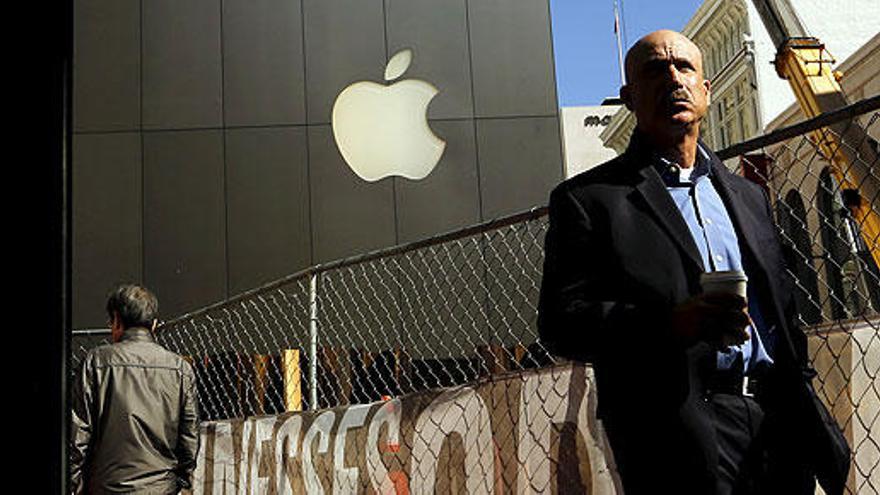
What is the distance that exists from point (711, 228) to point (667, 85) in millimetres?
352

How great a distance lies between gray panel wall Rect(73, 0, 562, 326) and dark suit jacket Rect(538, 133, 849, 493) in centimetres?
1273

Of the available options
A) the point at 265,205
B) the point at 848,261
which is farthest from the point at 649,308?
the point at 265,205

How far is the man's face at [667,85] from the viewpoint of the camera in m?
2.70

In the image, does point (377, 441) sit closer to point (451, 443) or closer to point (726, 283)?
point (451, 443)

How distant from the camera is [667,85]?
270 centimetres

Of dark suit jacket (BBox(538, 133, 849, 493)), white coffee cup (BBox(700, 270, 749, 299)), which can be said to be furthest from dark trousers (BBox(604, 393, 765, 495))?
white coffee cup (BBox(700, 270, 749, 299))

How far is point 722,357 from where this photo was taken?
245cm

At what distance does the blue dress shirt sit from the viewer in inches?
98.2

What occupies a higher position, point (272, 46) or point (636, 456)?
point (272, 46)

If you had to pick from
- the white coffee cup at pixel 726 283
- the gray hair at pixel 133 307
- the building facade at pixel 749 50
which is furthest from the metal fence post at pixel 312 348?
the building facade at pixel 749 50

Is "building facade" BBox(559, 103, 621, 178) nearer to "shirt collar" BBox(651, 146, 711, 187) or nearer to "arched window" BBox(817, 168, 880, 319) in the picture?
"arched window" BBox(817, 168, 880, 319)
